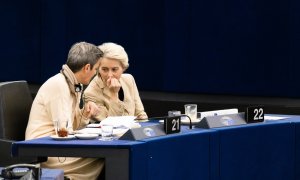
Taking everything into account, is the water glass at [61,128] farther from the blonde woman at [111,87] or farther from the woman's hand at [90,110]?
the blonde woman at [111,87]

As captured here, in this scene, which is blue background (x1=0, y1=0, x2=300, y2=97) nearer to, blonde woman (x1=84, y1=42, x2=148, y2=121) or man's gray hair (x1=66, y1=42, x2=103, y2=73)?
blonde woman (x1=84, y1=42, x2=148, y2=121)

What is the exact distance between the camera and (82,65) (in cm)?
449

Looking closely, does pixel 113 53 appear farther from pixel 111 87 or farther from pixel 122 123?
pixel 122 123

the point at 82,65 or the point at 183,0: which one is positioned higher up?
the point at 183,0

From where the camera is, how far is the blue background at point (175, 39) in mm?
6555

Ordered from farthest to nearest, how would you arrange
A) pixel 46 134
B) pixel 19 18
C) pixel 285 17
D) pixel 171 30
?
pixel 19 18
pixel 171 30
pixel 285 17
pixel 46 134

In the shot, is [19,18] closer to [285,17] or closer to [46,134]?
[285,17]

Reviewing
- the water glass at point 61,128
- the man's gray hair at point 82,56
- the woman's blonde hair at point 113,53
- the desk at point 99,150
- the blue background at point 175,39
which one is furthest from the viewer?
the blue background at point 175,39

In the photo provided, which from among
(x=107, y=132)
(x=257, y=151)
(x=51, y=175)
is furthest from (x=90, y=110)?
(x=51, y=175)

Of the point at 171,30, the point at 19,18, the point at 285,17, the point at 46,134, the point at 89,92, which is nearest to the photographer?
the point at 46,134

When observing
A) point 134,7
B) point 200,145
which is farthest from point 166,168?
point 134,7

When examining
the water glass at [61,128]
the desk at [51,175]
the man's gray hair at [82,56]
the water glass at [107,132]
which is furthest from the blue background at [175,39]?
the desk at [51,175]

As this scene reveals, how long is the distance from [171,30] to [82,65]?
2560 millimetres

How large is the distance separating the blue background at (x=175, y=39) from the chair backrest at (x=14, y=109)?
7.83ft
